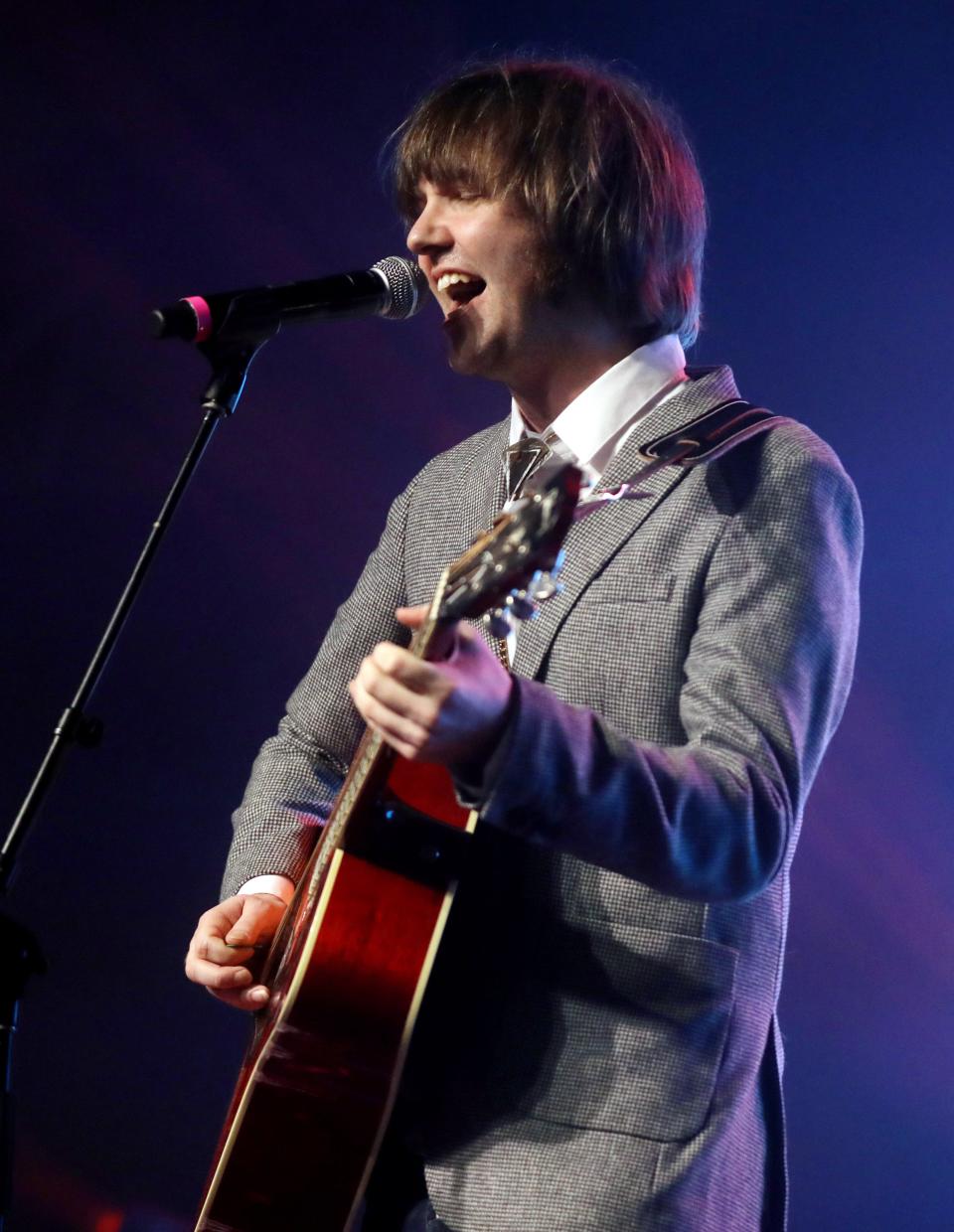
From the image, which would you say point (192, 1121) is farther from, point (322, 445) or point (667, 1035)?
point (667, 1035)

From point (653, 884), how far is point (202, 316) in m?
1.01

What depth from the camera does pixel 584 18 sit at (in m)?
3.41

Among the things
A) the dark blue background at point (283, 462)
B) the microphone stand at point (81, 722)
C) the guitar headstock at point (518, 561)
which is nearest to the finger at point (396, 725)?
the guitar headstock at point (518, 561)

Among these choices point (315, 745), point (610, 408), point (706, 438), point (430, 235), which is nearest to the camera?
point (706, 438)

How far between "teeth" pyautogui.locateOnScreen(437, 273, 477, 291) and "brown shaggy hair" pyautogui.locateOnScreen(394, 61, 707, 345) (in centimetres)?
13

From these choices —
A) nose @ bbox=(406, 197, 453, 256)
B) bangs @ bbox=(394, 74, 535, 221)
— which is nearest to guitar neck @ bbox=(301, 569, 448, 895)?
nose @ bbox=(406, 197, 453, 256)

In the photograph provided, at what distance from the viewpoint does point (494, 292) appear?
1.97 m

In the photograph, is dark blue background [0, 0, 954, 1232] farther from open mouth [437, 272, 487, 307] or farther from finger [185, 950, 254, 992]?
finger [185, 950, 254, 992]

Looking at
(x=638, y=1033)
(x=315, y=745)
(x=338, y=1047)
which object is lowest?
(x=338, y=1047)

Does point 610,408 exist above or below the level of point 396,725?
above

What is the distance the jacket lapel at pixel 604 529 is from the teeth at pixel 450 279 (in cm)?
40

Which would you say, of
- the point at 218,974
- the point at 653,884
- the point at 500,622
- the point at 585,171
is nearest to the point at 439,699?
the point at 500,622

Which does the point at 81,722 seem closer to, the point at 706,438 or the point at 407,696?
the point at 407,696

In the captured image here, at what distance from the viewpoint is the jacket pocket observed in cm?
143
